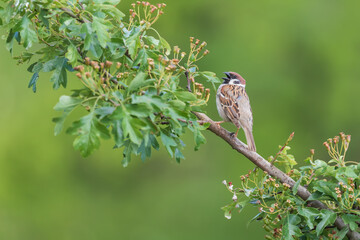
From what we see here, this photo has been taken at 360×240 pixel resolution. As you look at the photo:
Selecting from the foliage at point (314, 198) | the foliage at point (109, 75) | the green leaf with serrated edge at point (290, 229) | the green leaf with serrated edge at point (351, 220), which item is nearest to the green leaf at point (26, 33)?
the foliage at point (109, 75)

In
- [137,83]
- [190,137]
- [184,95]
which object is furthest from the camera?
[190,137]

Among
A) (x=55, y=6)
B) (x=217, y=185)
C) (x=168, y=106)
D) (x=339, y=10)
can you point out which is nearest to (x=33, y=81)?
(x=55, y=6)

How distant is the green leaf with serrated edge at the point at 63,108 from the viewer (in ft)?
8.12

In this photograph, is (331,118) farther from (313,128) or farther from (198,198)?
(198,198)

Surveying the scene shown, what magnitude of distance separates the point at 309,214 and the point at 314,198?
9cm

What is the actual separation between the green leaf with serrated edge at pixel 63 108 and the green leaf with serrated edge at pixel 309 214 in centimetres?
132

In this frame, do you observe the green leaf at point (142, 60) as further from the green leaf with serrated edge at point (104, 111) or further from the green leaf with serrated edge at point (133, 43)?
the green leaf with serrated edge at point (104, 111)

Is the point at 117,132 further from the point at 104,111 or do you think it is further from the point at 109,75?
the point at 109,75

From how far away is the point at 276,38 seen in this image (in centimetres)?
1122

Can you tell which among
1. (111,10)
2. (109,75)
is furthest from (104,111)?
(111,10)

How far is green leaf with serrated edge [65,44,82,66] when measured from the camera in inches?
117

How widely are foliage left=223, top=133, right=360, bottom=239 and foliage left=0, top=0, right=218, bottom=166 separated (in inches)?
20.9

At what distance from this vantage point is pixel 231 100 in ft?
16.2

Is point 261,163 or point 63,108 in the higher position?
point 63,108
